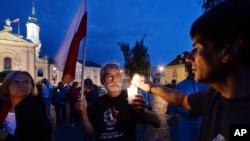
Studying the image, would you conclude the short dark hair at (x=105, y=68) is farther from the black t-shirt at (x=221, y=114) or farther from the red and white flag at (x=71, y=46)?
the black t-shirt at (x=221, y=114)

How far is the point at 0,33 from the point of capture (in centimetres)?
7200

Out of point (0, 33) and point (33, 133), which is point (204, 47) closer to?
point (33, 133)

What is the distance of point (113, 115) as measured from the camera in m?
3.36

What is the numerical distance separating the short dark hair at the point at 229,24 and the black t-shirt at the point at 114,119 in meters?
2.02

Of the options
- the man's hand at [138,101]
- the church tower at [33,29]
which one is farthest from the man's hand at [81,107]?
the church tower at [33,29]

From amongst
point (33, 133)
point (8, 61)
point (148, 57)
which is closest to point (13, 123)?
point (33, 133)

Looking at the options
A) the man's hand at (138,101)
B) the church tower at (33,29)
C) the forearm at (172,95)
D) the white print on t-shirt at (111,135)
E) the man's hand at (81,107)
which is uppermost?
the church tower at (33,29)

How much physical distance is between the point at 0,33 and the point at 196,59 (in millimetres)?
75957

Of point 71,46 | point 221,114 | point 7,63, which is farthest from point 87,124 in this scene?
point 7,63

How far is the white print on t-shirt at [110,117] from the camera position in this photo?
10.9 ft

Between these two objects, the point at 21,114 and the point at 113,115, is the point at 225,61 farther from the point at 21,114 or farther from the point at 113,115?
the point at 21,114

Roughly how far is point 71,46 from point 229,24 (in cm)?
264

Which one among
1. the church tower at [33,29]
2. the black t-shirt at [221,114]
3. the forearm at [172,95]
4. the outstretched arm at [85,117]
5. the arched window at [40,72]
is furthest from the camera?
the church tower at [33,29]

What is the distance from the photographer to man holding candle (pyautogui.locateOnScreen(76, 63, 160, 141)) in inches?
130
